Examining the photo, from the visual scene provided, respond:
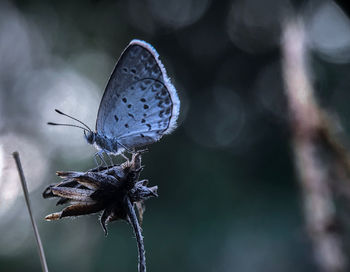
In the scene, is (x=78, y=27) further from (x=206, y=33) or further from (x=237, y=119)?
(x=237, y=119)

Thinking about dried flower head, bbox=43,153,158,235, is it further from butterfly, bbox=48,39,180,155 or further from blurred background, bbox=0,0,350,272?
blurred background, bbox=0,0,350,272

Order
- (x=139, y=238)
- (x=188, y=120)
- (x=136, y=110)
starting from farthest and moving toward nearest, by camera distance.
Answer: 1. (x=188, y=120)
2. (x=136, y=110)
3. (x=139, y=238)

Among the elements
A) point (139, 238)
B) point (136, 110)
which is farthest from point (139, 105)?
A: point (139, 238)

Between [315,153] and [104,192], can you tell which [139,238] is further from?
[315,153]

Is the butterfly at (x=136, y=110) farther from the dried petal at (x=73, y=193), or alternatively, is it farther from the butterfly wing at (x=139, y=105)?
the dried petal at (x=73, y=193)

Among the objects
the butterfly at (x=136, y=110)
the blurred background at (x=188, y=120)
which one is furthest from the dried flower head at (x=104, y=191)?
the blurred background at (x=188, y=120)

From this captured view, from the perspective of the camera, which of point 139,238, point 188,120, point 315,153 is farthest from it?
point 188,120
